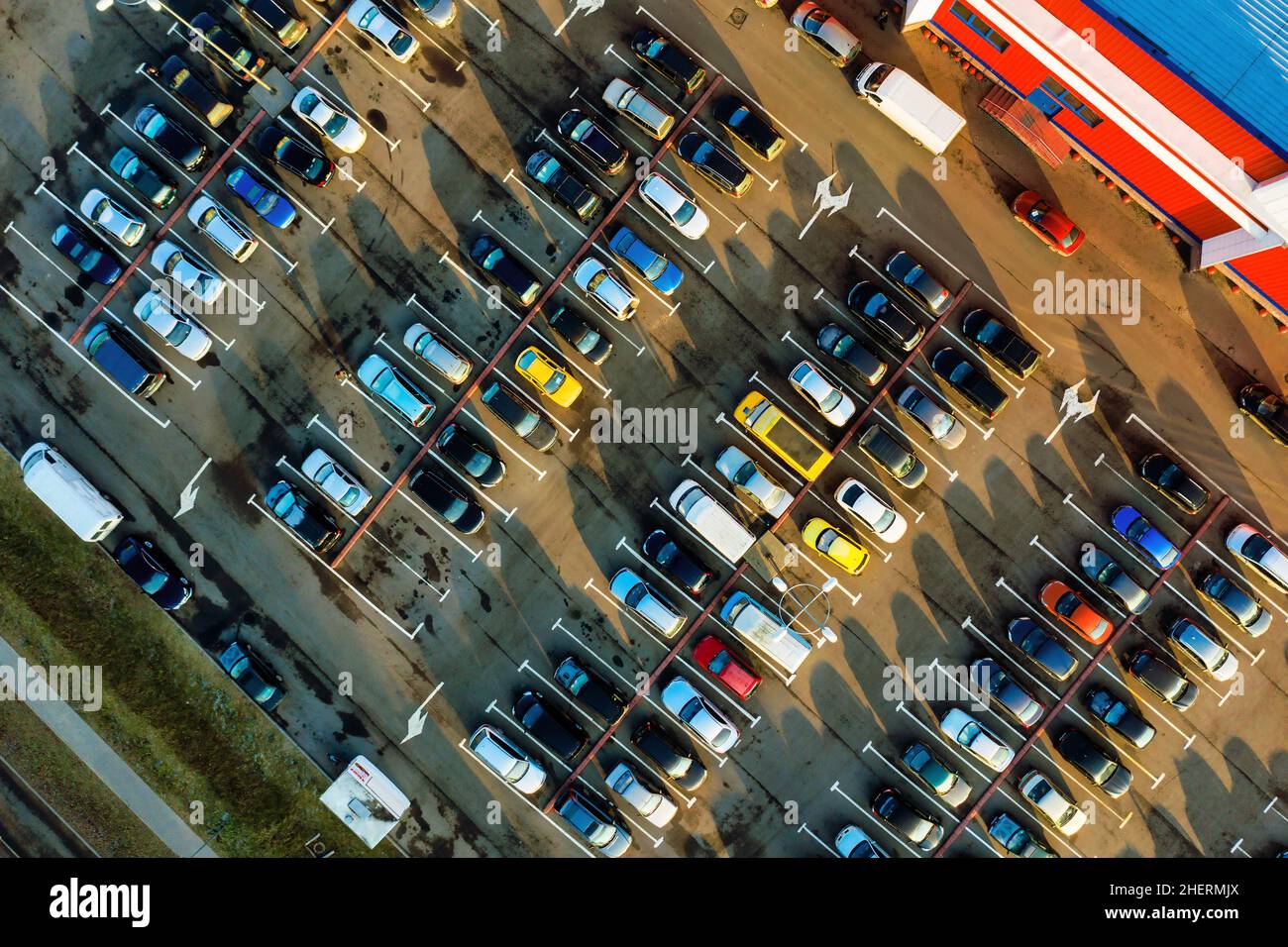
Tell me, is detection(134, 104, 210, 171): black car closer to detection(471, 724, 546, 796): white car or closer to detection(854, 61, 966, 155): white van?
detection(471, 724, 546, 796): white car

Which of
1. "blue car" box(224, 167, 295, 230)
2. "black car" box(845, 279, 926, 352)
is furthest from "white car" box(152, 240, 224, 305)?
"black car" box(845, 279, 926, 352)

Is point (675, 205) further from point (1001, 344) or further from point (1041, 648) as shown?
point (1041, 648)

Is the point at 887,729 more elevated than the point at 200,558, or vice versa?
the point at 887,729

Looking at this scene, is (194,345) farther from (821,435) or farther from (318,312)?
(821,435)

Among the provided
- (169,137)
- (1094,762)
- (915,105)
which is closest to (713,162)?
(915,105)

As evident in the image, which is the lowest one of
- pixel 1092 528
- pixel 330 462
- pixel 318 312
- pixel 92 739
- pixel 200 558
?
pixel 92 739

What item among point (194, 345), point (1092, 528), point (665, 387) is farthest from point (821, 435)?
point (194, 345)
